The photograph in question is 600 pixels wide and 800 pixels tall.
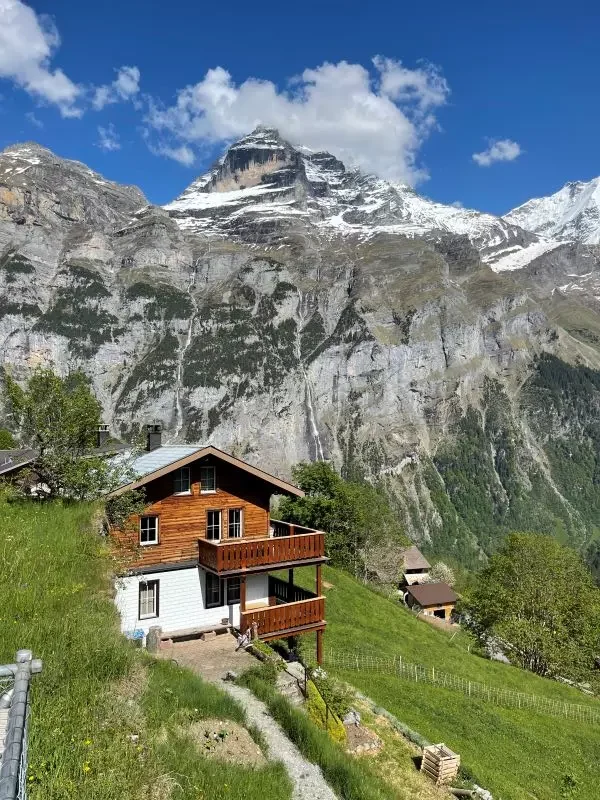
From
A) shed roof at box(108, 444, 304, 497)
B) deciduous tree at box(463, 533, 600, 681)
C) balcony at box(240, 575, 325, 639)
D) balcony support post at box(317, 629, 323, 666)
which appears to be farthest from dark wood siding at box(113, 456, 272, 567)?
deciduous tree at box(463, 533, 600, 681)

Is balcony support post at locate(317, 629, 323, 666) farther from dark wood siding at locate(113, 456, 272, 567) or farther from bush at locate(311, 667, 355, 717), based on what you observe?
bush at locate(311, 667, 355, 717)

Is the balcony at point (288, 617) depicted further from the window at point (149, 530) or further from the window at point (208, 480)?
the window at point (208, 480)

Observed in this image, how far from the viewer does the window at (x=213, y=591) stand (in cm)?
2391

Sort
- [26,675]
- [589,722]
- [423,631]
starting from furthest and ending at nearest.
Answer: [423,631]
[589,722]
[26,675]

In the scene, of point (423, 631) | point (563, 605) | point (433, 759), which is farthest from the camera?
point (563, 605)

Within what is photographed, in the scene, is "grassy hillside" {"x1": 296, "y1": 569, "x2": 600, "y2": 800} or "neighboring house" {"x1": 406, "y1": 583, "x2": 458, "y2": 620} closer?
"grassy hillside" {"x1": 296, "y1": 569, "x2": 600, "y2": 800}

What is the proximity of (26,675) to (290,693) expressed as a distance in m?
12.5

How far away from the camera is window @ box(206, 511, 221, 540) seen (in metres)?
24.8

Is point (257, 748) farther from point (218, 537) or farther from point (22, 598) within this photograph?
point (218, 537)

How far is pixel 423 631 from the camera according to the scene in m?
37.2

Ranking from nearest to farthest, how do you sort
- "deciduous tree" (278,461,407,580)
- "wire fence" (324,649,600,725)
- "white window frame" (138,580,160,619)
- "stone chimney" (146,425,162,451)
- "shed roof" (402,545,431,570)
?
"white window frame" (138,580,160,619) → "wire fence" (324,649,600,725) → "stone chimney" (146,425,162,451) → "deciduous tree" (278,461,407,580) → "shed roof" (402,545,431,570)

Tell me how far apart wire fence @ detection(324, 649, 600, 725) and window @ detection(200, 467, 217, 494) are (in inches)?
367

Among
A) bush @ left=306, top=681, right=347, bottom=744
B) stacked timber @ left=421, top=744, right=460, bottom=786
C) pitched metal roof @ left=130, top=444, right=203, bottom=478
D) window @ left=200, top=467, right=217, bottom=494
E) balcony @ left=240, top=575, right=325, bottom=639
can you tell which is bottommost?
stacked timber @ left=421, top=744, right=460, bottom=786

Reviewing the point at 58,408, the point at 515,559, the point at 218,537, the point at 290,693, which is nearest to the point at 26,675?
the point at 290,693
